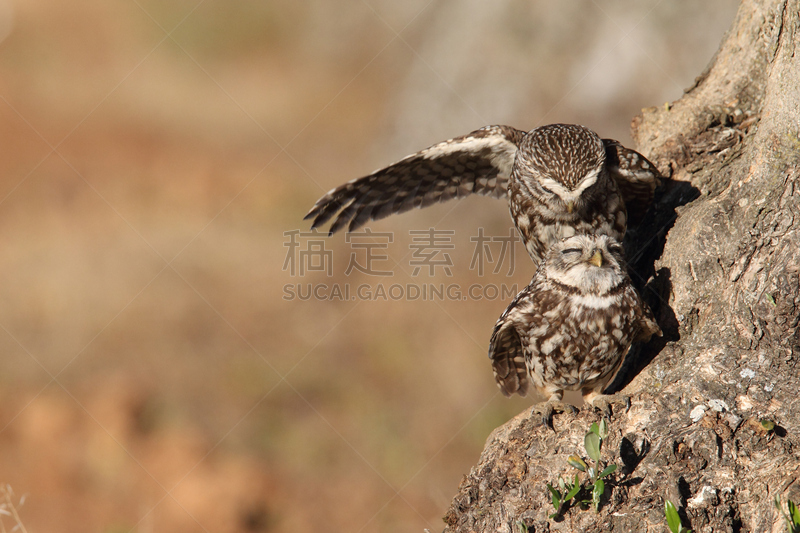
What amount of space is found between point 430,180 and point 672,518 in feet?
11.3

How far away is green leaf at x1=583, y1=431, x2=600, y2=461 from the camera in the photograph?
3279 millimetres

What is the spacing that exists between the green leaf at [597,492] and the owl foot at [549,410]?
1.83ft

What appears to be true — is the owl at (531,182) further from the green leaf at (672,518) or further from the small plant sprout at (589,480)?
the green leaf at (672,518)

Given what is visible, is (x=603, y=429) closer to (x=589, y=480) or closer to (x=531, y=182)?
(x=589, y=480)

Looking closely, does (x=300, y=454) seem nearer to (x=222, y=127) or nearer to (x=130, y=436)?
(x=130, y=436)

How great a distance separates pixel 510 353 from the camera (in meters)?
4.75

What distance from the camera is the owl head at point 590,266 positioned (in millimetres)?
3951

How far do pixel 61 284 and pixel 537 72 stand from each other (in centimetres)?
894
